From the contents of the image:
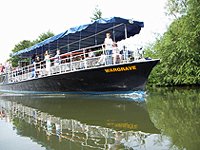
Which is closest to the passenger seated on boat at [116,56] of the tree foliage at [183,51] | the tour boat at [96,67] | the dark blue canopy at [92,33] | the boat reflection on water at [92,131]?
the tour boat at [96,67]

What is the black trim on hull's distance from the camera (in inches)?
428

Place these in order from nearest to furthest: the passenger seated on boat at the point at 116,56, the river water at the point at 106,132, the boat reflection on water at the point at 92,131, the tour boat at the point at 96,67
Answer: the river water at the point at 106,132
the boat reflection on water at the point at 92,131
the tour boat at the point at 96,67
the passenger seated on boat at the point at 116,56

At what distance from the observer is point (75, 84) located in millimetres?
12828

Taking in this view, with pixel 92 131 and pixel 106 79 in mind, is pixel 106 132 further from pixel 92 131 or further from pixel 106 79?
pixel 106 79

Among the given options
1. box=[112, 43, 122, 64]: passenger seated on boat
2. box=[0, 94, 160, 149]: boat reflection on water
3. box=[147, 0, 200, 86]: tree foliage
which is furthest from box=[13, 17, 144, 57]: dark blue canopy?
box=[147, 0, 200, 86]: tree foliage

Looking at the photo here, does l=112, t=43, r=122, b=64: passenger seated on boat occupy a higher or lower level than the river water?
higher

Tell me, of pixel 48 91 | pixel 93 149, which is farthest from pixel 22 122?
pixel 48 91

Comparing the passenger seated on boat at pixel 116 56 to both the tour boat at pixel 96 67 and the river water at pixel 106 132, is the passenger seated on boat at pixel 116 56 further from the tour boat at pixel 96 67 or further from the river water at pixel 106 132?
the river water at pixel 106 132

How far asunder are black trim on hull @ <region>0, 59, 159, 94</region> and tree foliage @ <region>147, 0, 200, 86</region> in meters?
9.89

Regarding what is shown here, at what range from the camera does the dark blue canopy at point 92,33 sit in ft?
41.7

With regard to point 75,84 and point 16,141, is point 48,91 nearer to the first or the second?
point 75,84

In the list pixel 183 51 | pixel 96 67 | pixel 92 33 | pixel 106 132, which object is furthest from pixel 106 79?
pixel 183 51

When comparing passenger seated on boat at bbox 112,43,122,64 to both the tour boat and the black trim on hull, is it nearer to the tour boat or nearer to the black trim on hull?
the tour boat

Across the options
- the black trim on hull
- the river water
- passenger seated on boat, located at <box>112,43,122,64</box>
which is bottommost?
the river water
